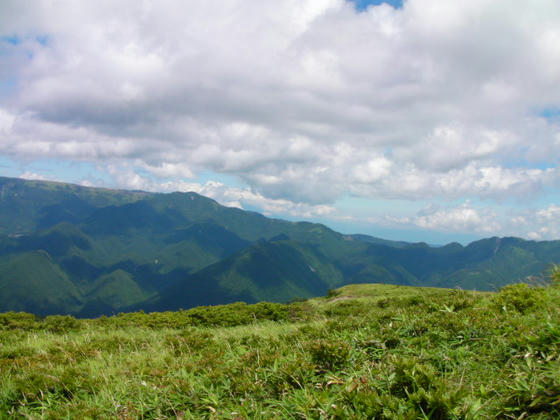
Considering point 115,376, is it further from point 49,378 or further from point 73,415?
point 73,415

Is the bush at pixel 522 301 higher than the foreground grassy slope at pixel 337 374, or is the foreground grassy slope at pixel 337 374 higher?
the bush at pixel 522 301

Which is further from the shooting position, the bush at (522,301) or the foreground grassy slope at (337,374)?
the bush at (522,301)

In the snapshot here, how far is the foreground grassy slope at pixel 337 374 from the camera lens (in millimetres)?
3775

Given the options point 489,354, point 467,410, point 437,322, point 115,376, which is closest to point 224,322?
point 115,376

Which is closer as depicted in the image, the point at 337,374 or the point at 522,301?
the point at 337,374

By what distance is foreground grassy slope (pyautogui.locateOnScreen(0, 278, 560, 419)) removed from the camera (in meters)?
3.78

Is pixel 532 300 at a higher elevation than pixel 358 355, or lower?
higher

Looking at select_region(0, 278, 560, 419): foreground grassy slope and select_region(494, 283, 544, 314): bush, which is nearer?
select_region(0, 278, 560, 419): foreground grassy slope

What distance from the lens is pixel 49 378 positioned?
247 inches

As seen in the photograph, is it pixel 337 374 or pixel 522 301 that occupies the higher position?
pixel 522 301

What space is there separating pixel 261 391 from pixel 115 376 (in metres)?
3.52

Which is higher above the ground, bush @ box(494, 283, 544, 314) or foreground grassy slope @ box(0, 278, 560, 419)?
bush @ box(494, 283, 544, 314)

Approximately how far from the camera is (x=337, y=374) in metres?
5.23

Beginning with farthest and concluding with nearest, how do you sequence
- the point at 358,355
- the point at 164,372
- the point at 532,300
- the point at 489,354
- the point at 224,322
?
the point at 224,322, the point at 532,300, the point at 164,372, the point at 358,355, the point at 489,354
